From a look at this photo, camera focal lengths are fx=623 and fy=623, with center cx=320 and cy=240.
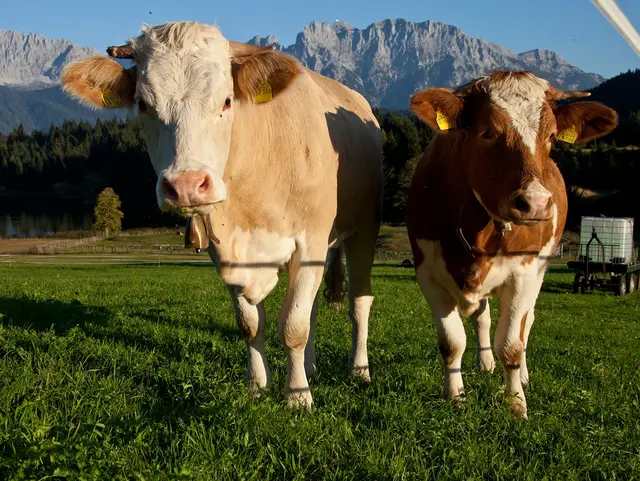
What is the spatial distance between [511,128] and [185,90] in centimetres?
261

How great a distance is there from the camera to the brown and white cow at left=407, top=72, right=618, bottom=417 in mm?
5020

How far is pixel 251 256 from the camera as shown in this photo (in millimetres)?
5645

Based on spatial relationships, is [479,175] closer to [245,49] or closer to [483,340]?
[245,49]

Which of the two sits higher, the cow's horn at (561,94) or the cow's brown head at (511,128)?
the cow's horn at (561,94)

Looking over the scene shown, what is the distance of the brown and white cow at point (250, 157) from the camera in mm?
4422

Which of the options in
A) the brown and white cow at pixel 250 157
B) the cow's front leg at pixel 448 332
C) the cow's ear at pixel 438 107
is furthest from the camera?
the cow's front leg at pixel 448 332

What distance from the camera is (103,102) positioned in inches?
207

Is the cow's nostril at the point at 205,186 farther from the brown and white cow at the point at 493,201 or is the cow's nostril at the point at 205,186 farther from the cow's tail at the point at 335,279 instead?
the cow's tail at the point at 335,279

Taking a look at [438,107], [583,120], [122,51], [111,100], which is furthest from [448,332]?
[122,51]

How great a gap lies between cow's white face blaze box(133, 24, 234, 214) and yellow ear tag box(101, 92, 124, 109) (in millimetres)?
436

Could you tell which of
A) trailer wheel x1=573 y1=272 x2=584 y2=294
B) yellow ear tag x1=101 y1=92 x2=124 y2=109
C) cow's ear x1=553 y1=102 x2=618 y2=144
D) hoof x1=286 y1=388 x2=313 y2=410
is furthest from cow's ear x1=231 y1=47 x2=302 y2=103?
trailer wheel x1=573 y1=272 x2=584 y2=294

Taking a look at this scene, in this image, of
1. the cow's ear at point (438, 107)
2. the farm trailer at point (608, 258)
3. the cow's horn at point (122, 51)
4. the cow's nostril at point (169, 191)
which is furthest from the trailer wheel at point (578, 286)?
the cow's nostril at point (169, 191)

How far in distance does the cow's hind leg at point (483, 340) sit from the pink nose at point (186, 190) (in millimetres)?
3965

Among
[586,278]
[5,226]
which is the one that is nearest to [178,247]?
[586,278]
